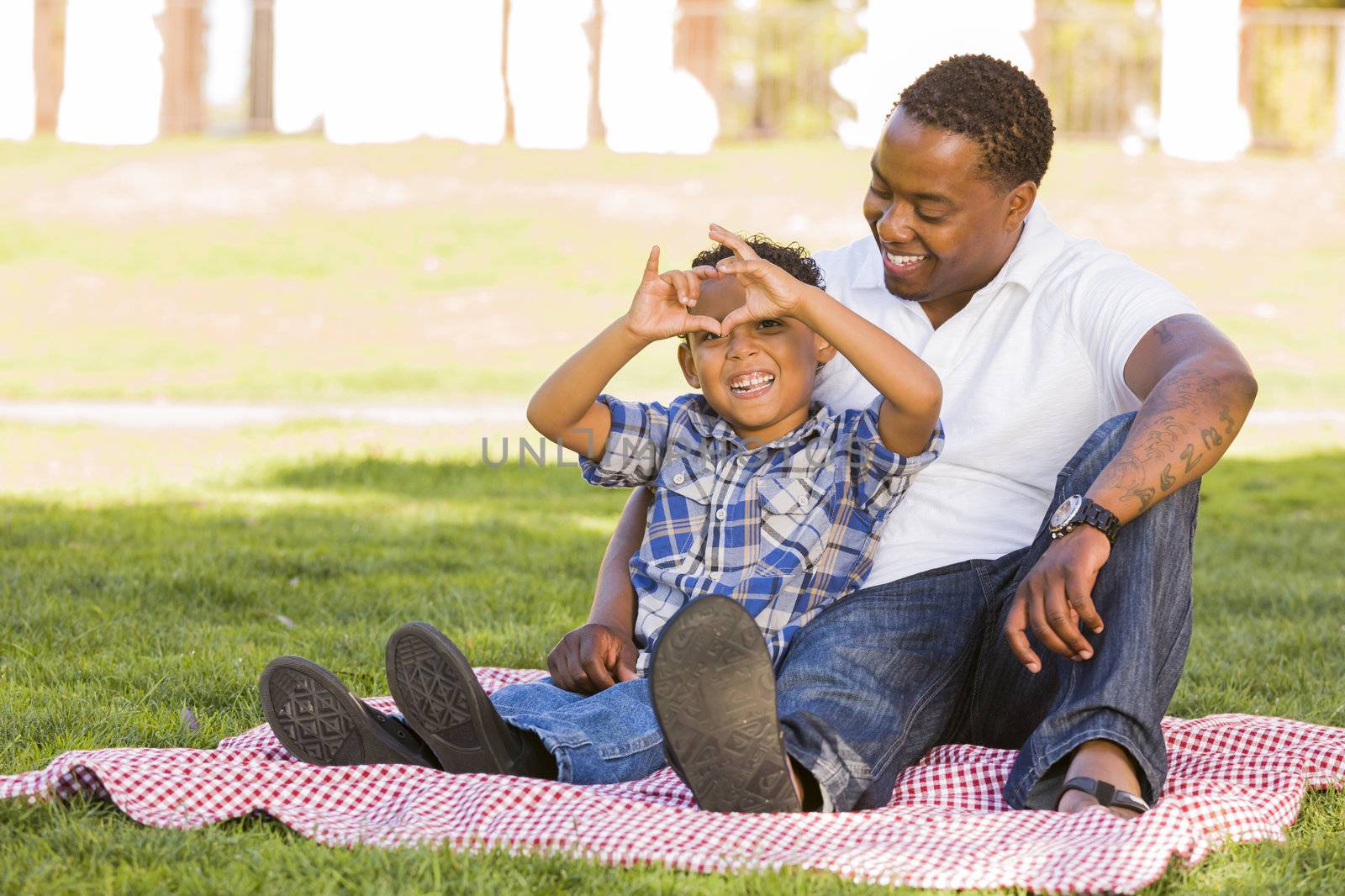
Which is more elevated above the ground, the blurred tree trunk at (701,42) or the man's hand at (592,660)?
the blurred tree trunk at (701,42)

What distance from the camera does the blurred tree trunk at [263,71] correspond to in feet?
71.4

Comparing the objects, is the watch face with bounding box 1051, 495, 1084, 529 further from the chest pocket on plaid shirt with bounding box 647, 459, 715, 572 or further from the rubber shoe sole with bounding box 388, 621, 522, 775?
the rubber shoe sole with bounding box 388, 621, 522, 775

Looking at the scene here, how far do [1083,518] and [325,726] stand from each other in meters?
1.49

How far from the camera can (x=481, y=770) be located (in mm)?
2926

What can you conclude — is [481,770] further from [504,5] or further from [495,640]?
[504,5]

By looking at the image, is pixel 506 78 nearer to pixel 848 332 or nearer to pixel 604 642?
pixel 604 642

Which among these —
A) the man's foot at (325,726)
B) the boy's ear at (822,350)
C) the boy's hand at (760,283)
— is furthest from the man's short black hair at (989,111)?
the man's foot at (325,726)

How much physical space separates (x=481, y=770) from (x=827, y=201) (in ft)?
52.4

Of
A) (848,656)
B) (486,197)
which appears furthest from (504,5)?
(848,656)

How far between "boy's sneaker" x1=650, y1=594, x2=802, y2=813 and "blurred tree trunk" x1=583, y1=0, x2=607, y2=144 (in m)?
19.3

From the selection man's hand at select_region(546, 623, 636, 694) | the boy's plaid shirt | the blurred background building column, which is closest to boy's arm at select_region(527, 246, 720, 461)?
the boy's plaid shirt

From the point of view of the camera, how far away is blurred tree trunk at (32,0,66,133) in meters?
21.8

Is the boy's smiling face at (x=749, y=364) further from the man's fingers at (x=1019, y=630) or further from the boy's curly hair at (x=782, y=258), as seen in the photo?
the man's fingers at (x=1019, y=630)

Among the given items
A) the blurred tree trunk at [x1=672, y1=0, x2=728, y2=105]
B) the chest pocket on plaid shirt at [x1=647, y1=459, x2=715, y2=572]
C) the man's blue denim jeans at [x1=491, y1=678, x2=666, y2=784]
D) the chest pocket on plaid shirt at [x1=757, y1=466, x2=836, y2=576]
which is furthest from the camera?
the blurred tree trunk at [x1=672, y1=0, x2=728, y2=105]
